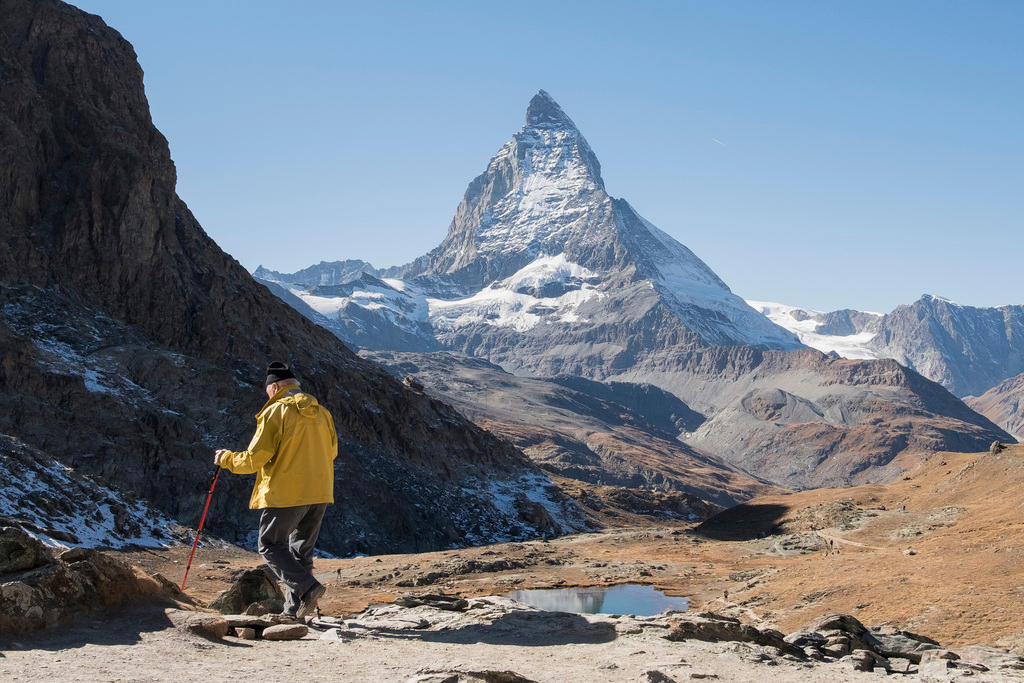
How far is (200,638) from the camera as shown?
11227mm

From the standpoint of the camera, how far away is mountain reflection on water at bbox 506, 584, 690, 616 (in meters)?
41.5

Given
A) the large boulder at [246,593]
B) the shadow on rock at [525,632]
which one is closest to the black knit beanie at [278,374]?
the shadow on rock at [525,632]

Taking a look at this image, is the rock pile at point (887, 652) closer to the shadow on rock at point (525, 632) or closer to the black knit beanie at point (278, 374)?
the shadow on rock at point (525, 632)

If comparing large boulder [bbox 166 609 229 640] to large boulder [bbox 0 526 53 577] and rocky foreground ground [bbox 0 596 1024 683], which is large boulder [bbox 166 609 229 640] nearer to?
rocky foreground ground [bbox 0 596 1024 683]

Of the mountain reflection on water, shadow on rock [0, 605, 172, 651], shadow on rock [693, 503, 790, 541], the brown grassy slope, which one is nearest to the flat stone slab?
shadow on rock [0, 605, 172, 651]

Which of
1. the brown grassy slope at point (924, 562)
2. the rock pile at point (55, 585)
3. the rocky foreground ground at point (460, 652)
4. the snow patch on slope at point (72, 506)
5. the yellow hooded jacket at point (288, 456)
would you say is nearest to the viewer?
the rocky foreground ground at point (460, 652)

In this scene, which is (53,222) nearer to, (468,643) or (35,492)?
(35,492)


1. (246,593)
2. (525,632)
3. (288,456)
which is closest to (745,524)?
(246,593)

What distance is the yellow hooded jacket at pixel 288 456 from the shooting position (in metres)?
12.0

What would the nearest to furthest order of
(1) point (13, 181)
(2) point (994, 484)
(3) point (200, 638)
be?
1. (3) point (200, 638)
2. (2) point (994, 484)
3. (1) point (13, 181)

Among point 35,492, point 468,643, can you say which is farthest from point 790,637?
point 35,492

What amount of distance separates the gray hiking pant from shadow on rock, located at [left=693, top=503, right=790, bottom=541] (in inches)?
2501

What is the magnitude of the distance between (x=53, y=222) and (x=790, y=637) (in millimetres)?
69818

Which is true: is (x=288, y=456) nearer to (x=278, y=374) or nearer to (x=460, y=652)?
(x=278, y=374)
